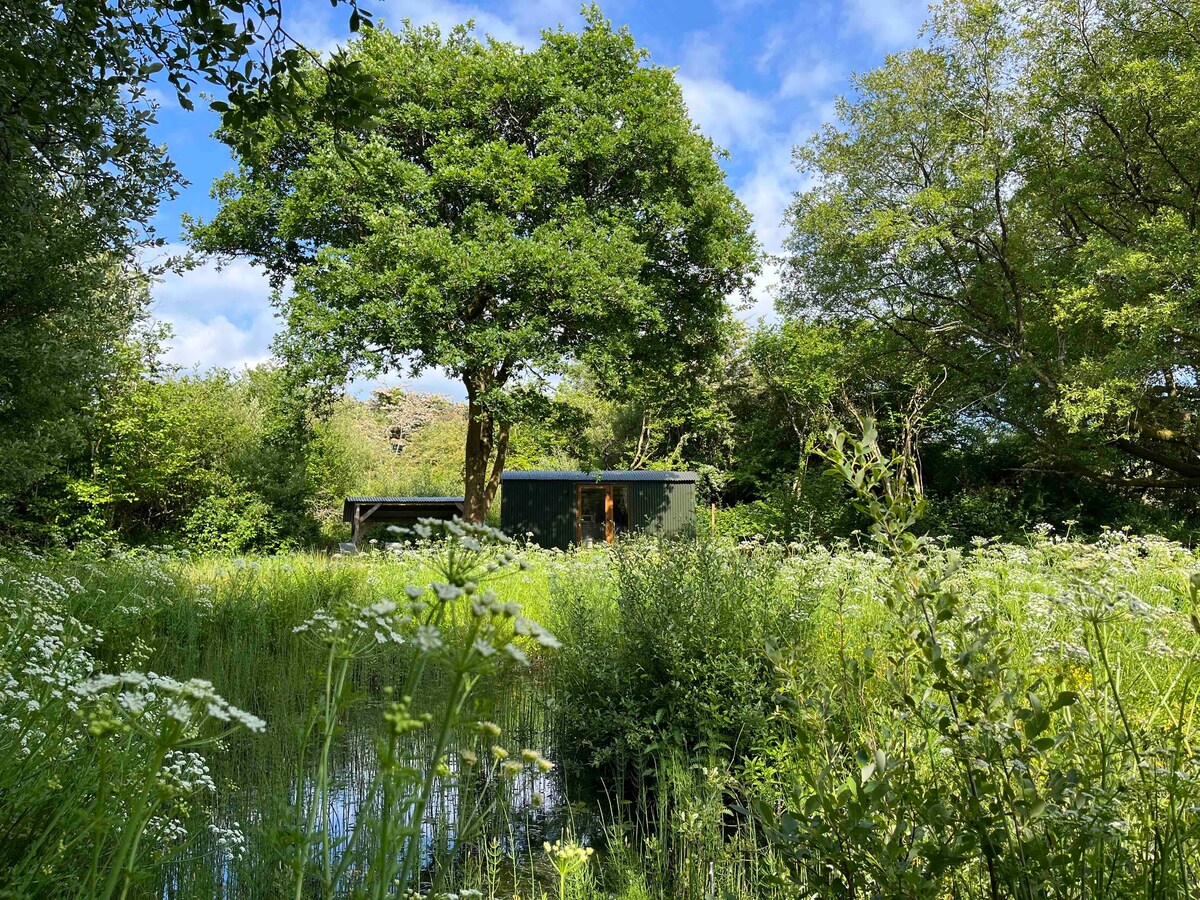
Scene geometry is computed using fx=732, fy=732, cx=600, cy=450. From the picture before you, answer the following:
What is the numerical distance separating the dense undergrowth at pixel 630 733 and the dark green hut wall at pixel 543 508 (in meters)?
12.2

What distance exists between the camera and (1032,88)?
13.5m

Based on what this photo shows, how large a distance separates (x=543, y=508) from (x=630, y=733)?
16.0 meters

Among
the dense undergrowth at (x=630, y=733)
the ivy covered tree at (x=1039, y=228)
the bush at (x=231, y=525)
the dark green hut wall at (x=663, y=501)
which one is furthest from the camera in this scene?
the dark green hut wall at (x=663, y=501)

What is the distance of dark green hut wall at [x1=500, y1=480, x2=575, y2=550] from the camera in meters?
19.9

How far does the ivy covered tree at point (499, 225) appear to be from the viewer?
12.5 meters

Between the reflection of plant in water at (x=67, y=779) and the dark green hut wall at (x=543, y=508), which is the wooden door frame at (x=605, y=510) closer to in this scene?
the dark green hut wall at (x=543, y=508)

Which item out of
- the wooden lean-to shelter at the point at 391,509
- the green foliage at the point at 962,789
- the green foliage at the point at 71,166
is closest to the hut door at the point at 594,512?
the wooden lean-to shelter at the point at 391,509

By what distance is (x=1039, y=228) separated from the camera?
15109 millimetres

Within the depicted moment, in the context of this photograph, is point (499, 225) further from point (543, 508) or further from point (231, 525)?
point (231, 525)

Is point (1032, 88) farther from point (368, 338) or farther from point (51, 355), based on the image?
point (51, 355)

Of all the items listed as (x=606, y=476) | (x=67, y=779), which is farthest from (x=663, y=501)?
(x=67, y=779)

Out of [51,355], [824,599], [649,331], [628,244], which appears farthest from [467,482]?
[824,599]

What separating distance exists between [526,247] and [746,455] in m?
11.7

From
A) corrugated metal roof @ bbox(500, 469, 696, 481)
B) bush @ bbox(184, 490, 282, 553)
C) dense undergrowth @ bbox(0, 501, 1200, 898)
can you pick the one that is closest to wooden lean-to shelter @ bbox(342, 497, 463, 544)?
corrugated metal roof @ bbox(500, 469, 696, 481)
